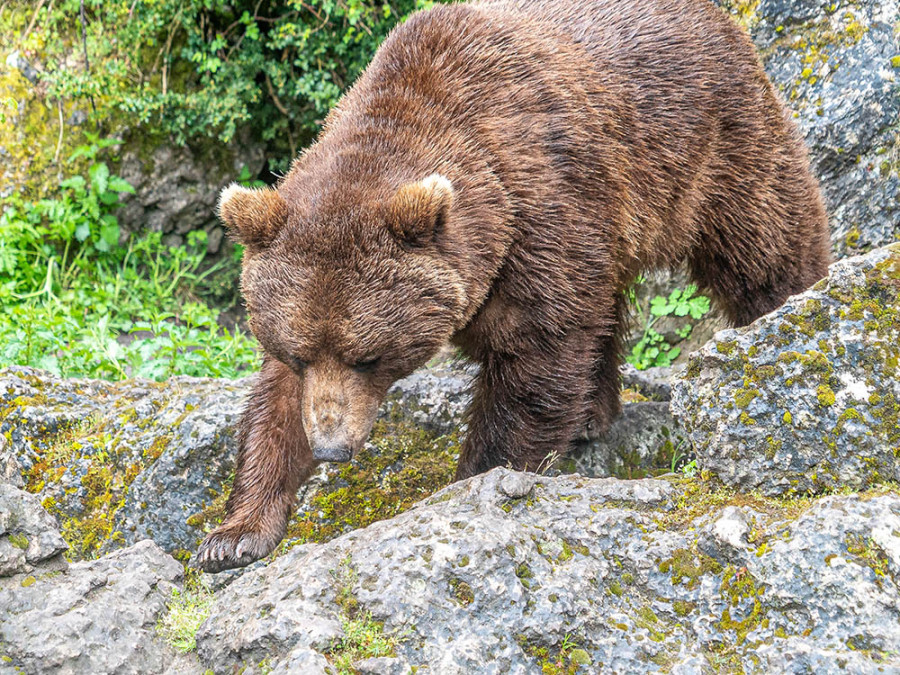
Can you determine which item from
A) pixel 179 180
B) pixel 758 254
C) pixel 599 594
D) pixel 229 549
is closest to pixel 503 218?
pixel 599 594

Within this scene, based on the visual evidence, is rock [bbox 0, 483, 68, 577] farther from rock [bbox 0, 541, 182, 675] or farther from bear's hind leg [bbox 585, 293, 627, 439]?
bear's hind leg [bbox 585, 293, 627, 439]

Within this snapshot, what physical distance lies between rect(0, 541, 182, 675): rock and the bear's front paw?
0.39 metres

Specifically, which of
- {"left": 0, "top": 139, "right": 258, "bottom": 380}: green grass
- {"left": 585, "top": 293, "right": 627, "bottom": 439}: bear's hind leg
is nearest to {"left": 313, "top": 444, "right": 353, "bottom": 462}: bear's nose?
{"left": 585, "top": 293, "right": 627, "bottom": 439}: bear's hind leg

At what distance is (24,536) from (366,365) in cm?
123

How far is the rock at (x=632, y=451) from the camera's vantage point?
14.3 feet

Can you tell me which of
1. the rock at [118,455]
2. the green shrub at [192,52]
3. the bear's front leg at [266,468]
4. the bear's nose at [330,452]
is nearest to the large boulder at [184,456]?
the rock at [118,455]

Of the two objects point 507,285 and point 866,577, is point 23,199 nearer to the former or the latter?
point 507,285

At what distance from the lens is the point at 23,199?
6.97m

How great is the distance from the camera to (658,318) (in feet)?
21.6

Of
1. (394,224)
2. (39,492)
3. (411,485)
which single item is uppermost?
(394,224)

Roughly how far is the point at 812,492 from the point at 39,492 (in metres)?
3.05

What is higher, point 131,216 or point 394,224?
point 394,224

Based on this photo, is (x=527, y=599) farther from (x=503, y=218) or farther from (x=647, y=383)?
(x=647, y=383)

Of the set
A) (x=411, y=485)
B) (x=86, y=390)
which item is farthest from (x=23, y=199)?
(x=411, y=485)
